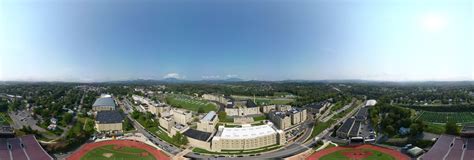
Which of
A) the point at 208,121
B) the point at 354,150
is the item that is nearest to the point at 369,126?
the point at 354,150

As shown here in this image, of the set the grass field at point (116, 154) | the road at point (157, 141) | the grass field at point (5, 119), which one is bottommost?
the road at point (157, 141)

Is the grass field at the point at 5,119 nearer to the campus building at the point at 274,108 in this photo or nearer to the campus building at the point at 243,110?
the campus building at the point at 243,110

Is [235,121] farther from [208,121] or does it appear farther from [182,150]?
[182,150]

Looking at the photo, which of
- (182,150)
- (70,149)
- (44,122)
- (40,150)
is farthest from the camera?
(44,122)

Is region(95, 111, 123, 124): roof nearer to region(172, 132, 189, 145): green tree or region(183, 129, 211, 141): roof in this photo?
region(172, 132, 189, 145): green tree

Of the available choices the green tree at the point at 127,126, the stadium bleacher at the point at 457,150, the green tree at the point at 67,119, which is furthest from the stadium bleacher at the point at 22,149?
the stadium bleacher at the point at 457,150

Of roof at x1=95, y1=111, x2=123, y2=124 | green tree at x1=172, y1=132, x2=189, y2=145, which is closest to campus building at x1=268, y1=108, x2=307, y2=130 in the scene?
green tree at x1=172, y1=132, x2=189, y2=145

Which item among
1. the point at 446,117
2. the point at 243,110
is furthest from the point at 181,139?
the point at 446,117
